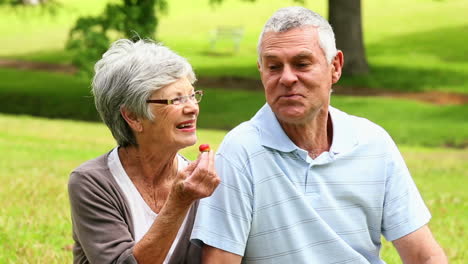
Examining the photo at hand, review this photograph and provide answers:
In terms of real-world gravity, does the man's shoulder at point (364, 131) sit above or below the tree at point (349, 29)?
above

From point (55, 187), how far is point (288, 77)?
4.87m

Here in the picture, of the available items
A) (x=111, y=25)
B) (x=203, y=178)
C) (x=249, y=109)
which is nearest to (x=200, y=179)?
(x=203, y=178)

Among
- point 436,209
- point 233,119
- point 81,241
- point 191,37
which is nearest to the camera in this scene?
point 81,241

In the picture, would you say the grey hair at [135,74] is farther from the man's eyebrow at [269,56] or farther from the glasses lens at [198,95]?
the man's eyebrow at [269,56]

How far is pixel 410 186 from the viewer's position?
3.67 m

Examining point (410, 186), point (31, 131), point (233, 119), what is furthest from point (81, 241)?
point (233, 119)

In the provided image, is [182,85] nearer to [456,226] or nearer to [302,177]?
[302,177]

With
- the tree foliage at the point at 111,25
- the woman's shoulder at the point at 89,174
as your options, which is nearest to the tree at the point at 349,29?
the tree foliage at the point at 111,25

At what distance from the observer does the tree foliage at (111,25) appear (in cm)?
2211

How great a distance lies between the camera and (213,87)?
29141 millimetres

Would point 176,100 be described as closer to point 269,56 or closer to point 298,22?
point 269,56

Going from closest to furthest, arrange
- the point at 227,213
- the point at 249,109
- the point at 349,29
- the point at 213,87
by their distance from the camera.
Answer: the point at 227,213, the point at 249,109, the point at 349,29, the point at 213,87

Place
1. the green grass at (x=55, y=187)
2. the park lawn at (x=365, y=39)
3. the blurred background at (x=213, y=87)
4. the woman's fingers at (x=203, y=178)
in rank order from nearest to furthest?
the woman's fingers at (x=203, y=178) < the green grass at (x=55, y=187) < the blurred background at (x=213, y=87) < the park lawn at (x=365, y=39)

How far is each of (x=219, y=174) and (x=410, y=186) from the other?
82 cm
